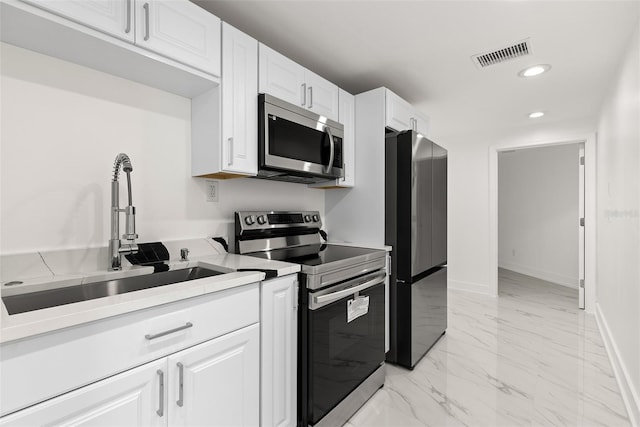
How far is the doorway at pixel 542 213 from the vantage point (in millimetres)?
4879

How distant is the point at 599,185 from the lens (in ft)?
10.9

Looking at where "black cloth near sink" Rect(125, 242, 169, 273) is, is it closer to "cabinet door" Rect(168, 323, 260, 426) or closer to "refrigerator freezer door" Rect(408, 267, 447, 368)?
"cabinet door" Rect(168, 323, 260, 426)

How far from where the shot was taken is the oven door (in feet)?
4.99

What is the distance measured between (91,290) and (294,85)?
5.04 ft

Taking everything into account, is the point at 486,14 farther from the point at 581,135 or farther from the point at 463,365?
the point at 581,135

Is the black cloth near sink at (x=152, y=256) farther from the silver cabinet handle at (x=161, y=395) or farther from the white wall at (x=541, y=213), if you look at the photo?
the white wall at (x=541, y=213)

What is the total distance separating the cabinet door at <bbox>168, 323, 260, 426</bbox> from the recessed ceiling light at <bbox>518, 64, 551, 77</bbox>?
270 cm

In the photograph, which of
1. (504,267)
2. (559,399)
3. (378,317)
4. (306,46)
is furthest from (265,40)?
(504,267)

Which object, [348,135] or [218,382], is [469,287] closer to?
[348,135]

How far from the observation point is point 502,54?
2.21 m

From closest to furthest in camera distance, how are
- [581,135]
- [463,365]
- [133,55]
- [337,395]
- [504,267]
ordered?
[133,55], [337,395], [463,365], [581,135], [504,267]

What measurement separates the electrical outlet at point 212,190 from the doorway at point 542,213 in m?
4.90

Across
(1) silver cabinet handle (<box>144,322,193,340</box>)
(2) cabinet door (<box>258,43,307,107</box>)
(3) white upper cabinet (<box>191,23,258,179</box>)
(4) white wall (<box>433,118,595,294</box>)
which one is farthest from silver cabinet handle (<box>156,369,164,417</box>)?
(4) white wall (<box>433,118,595,294</box>)

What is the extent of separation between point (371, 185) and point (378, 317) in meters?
0.99
